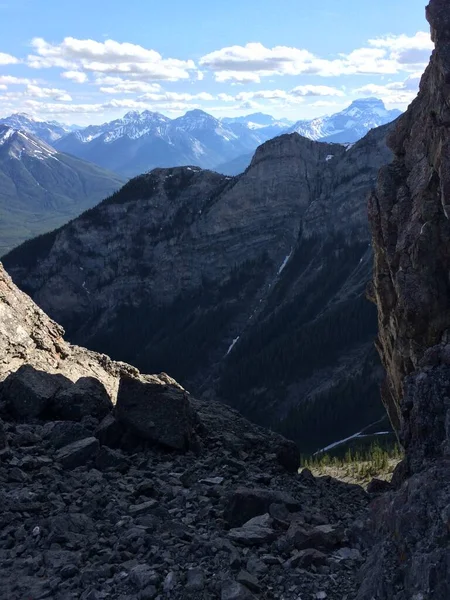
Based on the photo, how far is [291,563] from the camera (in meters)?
16.3

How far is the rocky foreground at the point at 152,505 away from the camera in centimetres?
1563

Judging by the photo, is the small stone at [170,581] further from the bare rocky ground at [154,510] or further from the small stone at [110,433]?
the small stone at [110,433]

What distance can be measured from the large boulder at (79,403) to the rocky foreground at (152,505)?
0.25ft

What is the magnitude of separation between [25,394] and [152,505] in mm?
12842

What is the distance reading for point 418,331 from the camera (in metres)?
35.5

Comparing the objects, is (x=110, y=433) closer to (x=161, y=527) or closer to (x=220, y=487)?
(x=220, y=487)

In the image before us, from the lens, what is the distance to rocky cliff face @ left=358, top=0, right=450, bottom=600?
14.1 meters

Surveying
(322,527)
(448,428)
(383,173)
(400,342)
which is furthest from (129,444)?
(383,173)

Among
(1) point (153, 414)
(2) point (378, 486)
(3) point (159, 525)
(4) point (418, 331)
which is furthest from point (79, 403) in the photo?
(4) point (418, 331)

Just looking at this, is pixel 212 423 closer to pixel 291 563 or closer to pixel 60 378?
pixel 60 378

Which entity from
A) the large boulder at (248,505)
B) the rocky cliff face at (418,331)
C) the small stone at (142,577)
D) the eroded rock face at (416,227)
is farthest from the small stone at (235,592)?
the eroded rock face at (416,227)

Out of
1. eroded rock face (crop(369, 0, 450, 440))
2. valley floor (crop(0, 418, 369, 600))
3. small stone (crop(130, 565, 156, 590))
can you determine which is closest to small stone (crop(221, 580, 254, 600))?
valley floor (crop(0, 418, 369, 600))

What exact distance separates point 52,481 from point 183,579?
8.88 metres

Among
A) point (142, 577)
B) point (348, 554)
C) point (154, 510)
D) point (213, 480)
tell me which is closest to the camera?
point (142, 577)
